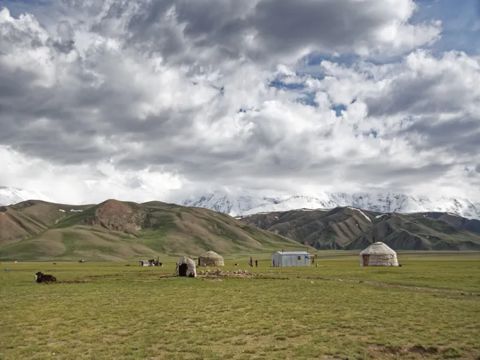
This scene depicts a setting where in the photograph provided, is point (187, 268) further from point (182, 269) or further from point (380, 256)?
point (380, 256)

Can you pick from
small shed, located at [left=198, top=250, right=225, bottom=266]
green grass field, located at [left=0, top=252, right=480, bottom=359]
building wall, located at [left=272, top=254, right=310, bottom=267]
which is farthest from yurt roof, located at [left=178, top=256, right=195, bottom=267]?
building wall, located at [left=272, top=254, right=310, bottom=267]

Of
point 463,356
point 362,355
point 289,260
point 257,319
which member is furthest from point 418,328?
point 289,260

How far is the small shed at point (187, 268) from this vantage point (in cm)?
6059

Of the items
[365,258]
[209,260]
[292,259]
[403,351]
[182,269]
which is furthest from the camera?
[209,260]

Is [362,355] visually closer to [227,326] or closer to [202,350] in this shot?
[202,350]

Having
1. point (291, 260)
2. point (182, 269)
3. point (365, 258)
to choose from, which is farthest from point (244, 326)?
point (291, 260)

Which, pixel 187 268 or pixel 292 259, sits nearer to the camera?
pixel 187 268

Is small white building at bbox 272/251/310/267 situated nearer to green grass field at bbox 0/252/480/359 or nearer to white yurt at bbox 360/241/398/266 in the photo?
white yurt at bbox 360/241/398/266

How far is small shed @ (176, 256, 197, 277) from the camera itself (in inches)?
2386

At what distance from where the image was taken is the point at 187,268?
61375 millimetres

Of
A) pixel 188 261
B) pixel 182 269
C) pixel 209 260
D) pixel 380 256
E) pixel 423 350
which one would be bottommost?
pixel 423 350

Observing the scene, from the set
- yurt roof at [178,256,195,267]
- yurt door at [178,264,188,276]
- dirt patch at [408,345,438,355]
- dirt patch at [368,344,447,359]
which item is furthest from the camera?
yurt door at [178,264,188,276]

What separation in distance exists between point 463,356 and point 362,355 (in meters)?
3.64

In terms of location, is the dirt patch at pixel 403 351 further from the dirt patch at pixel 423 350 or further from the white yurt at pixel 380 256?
the white yurt at pixel 380 256
